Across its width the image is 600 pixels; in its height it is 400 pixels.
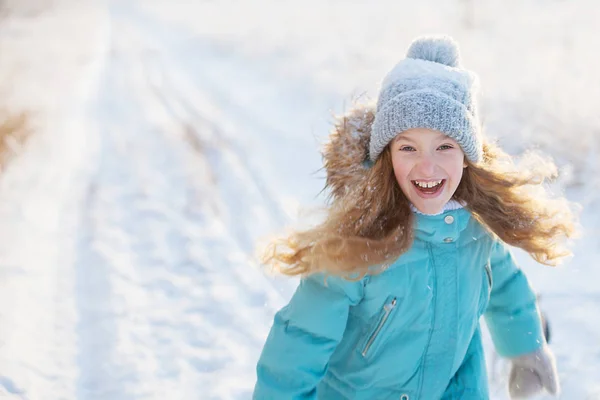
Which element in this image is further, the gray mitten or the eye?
the gray mitten

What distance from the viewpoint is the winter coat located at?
200cm

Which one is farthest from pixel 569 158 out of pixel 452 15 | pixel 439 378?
pixel 452 15

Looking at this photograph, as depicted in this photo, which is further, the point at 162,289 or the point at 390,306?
the point at 162,289

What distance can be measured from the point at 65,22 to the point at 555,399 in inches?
655

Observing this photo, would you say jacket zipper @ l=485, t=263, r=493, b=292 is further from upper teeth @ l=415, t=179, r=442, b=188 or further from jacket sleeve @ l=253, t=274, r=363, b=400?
jacket sleeve @ l=253, t=274, r=363, b=400

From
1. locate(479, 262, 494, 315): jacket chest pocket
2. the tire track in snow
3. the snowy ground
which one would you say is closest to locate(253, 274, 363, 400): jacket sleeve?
locate(479, 262, 494, 315): jacket chest pocket

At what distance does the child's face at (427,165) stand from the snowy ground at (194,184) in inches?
17.5

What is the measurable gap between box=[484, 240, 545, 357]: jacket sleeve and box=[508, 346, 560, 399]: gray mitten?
3cm

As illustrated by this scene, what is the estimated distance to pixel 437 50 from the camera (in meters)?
2.16

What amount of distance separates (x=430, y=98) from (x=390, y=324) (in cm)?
73

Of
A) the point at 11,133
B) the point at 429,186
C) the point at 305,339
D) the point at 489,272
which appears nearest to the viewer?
the point at 305,339

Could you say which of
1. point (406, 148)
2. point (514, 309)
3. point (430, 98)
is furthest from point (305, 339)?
point (514, 309)

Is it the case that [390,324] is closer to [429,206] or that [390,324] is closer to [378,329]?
[378,329]

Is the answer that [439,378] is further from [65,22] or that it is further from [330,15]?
[65,22]
